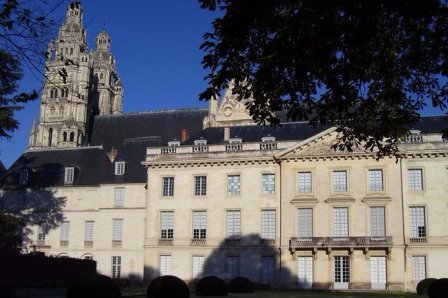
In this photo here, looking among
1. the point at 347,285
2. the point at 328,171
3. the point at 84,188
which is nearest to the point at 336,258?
the point at 347,285

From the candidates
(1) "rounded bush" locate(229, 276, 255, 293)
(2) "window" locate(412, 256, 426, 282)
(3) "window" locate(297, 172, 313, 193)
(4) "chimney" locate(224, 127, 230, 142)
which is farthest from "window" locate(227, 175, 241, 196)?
(2) "window" locate(412, 256, 426, 282)

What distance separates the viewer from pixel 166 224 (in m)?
45.6

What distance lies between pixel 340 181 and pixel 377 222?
3619 mm

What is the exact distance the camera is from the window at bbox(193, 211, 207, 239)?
44.8 meters

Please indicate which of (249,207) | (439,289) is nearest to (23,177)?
(249,207)

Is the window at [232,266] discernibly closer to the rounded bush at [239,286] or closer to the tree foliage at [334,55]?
the rounded bush at [239,286]

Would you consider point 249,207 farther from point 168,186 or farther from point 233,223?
point 168,186

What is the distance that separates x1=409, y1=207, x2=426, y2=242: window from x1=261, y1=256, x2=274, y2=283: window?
30.7 feet

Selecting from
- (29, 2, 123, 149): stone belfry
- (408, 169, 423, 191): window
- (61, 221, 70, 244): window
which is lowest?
(61, 221, 70, 244): window

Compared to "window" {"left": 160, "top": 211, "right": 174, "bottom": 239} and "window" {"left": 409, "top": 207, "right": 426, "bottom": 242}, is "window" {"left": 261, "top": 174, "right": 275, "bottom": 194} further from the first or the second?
"window" {"left": 409, "top": 207, "right": 426, "bottom": 242}

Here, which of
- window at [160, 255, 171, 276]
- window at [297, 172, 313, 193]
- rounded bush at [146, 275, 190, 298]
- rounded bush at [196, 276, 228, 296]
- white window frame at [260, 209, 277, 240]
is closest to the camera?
rounded bush at [146, 275, 190, 298]

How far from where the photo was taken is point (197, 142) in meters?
46.2

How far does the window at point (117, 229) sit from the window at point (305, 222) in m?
15.2

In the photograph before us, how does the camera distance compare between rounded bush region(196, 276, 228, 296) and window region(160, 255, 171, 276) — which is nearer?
rounded bush region(196, 276, 228, 296)
